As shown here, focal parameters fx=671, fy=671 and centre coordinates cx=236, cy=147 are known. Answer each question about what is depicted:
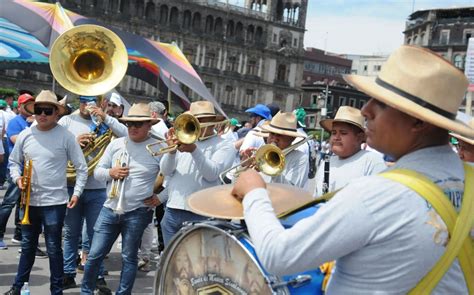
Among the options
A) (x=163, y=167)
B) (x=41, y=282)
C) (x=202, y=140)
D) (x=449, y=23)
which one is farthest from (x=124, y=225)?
(x=449, y=23)

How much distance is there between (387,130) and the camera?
205cm

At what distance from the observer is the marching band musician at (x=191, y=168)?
208 inches

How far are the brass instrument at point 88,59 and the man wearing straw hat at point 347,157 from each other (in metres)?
2.52

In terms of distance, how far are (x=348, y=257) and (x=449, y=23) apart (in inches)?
2994

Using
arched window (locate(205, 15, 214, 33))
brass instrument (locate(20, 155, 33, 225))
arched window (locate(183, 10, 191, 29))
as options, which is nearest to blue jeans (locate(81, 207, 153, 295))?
brass instrument (locate(20, 155, 33, 225))

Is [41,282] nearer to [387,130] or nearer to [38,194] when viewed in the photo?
[38,194]

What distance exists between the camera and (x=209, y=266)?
2623mm

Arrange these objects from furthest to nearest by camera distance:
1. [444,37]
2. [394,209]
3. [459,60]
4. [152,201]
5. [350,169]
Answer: [444,37], [459,60], [152,201], [350,169], [394,209]

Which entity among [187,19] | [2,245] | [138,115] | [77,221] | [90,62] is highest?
[187,19]

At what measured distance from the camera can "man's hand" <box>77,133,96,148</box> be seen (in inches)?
261

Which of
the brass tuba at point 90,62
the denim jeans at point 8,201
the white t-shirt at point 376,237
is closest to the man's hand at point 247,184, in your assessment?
the white t-shirt at point 376,237

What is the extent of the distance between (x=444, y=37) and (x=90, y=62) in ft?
233

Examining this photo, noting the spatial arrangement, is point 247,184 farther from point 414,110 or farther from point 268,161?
point 268,161

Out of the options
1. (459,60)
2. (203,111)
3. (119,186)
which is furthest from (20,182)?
(459,60)
